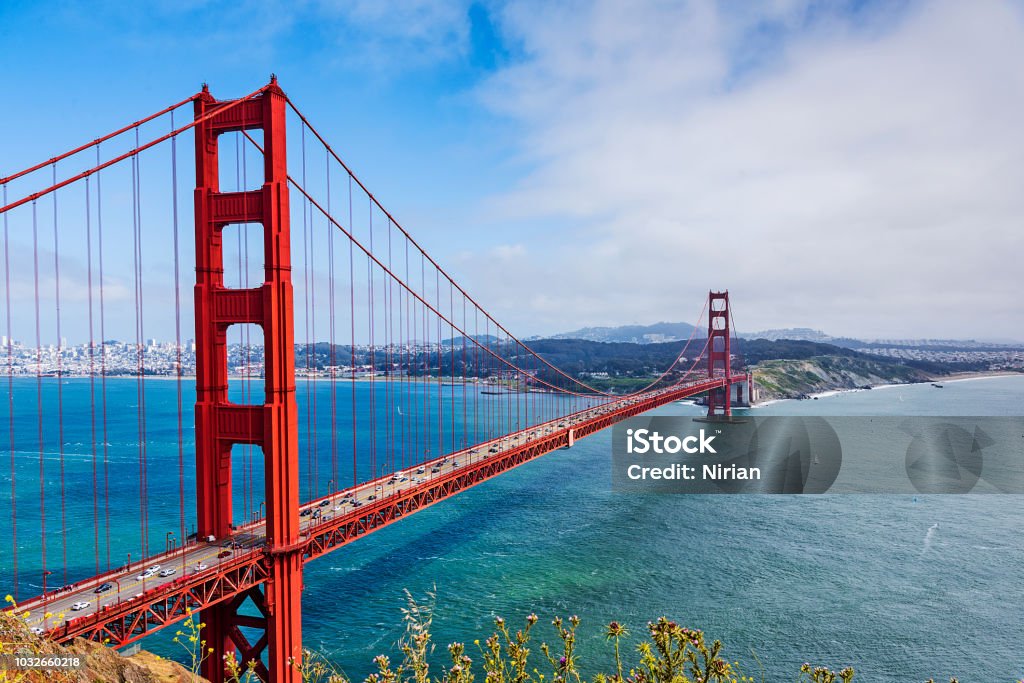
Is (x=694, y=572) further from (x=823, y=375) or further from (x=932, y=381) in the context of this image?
(x=932, y=381)

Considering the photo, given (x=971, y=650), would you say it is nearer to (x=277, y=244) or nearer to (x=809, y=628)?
(x=809, y=628)

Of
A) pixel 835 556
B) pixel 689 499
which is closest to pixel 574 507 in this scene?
pixel 689 499

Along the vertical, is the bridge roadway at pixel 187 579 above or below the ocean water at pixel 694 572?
above

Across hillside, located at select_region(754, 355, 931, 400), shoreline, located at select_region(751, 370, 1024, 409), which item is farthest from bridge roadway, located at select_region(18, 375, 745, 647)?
hillside, located at select_region(754, 355, 931, 400)

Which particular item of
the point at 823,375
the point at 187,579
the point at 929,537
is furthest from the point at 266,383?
the point at 823,375

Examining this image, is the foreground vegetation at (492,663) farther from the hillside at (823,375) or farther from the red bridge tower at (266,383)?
the hillside at (823,375)

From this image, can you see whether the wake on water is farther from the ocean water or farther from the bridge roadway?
the bridge roadway

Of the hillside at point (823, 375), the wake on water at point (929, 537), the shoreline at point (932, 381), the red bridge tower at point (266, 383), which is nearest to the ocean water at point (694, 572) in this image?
the wake on water at point (929, 537)

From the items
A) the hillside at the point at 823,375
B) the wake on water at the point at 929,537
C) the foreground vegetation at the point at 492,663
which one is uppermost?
the foreground vegetation at the point at 492,663
